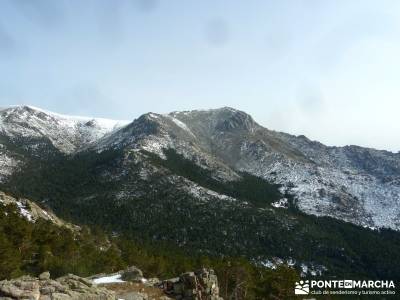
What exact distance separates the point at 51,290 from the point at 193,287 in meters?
17.1

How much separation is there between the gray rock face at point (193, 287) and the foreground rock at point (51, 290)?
11152mm

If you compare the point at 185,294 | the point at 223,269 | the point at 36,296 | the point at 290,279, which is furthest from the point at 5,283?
the point at 223,269

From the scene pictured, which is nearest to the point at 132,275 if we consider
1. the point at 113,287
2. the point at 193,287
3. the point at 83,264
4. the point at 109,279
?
the point at 109,279

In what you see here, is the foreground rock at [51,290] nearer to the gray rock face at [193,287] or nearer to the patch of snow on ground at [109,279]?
the gray rock face at [193,287]

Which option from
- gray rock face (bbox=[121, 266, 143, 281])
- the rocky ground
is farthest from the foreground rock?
gray rock face (bbox=[121, 266, 143, 281])

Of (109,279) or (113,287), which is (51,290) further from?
(109,279)

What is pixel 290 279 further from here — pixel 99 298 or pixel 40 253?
pixel 40 253

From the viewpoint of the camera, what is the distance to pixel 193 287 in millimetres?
50812

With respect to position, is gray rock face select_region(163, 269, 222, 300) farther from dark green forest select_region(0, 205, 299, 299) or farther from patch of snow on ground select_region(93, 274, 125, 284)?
dark green forest select_region(0, 205, 299, 299)

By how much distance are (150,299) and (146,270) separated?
49.9 meters

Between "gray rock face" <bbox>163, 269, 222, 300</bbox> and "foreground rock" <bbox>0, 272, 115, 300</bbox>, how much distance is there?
11.2m

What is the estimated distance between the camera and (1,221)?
9312 cm

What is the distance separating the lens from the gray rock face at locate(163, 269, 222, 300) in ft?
164

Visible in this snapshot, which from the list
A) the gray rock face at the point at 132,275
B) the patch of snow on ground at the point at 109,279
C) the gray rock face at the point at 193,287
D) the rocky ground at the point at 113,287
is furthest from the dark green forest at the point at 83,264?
the patch of snow on ground at the point at 109,279
